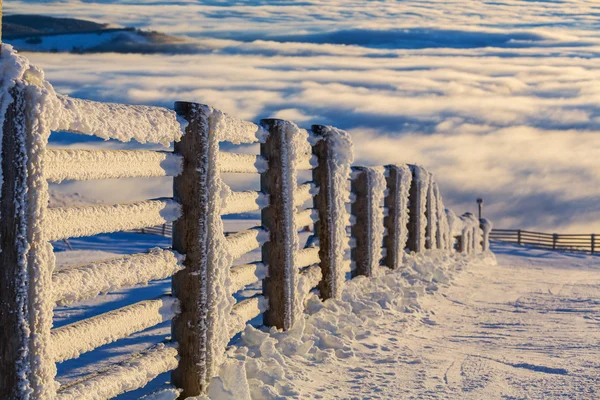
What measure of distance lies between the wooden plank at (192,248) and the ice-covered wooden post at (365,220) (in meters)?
4.54

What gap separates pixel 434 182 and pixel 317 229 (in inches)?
242

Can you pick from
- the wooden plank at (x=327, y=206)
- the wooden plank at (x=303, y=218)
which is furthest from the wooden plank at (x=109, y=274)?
the wooden plank at (x=327, y=206)

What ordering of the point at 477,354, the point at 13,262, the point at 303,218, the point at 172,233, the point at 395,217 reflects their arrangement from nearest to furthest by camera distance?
the point at 13,262 < the point at 172,233 < the point at 477,354 < the point at 303,218 < the point at 395,217

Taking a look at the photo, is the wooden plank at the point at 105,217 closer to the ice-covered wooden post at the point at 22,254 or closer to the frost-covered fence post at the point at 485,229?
the ice-covered wooden post at the point at 22,254

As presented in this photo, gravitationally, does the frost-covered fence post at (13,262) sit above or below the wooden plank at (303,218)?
above

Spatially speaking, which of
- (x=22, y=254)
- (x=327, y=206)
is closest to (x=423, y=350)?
(x=327, y=206)

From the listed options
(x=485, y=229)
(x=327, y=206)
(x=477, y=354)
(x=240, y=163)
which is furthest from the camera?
(x=485, y=229)

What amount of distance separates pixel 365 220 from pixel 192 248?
462 centimetres

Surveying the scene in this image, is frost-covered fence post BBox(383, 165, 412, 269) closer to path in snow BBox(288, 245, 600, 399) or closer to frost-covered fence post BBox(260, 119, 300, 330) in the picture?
path in snow BBox(288, 245, 600, 399)

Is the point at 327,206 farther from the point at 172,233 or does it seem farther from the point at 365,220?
the point at 172,233

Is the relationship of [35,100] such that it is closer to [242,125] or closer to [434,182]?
[242,125]

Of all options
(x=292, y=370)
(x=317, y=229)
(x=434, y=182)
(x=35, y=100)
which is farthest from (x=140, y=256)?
(x=434, y=182)

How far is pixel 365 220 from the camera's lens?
28.6 ft

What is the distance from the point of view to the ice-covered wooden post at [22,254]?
9.57ft
